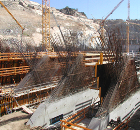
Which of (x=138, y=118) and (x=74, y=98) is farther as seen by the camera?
(x=74, y=98)

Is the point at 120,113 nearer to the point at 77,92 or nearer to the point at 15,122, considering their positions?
the point at 77,92

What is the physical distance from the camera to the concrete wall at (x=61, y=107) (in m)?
8.91

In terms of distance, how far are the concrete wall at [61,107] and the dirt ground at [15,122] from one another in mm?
465

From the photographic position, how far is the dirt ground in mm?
8359

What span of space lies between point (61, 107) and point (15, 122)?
2992mm

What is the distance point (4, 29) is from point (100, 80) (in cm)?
4887

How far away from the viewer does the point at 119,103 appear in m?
9.84

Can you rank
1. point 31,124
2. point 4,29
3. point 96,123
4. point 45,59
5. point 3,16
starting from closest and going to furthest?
1. point 96,123
2. point 31,124
3. point 45,59
4. point 4,29
5. point 3,16

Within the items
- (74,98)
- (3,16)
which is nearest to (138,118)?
(74,98)

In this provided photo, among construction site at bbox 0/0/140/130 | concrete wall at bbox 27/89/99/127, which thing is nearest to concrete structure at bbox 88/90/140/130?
construction site at bbox 0/0/140/130

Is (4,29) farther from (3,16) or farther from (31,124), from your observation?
(31,124)

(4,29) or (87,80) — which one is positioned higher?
(4,29)

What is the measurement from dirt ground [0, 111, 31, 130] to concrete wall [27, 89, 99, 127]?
46 cm

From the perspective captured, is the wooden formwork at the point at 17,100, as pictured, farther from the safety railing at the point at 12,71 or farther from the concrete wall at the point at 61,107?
the concrete wall at the point at 61,107
